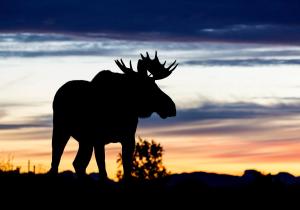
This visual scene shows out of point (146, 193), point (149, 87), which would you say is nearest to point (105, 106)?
point (149, 87)

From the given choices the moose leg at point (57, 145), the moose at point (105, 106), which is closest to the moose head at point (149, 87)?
the moose at point (105, 106)

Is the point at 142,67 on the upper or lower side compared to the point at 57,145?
upper

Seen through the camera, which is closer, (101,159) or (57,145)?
(101,159)

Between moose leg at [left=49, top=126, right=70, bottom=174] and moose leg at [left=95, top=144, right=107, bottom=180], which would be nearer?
moose leg at [left=95, top=144, right=107, bottom=180]

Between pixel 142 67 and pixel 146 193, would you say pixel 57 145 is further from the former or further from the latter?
pixel 146 193

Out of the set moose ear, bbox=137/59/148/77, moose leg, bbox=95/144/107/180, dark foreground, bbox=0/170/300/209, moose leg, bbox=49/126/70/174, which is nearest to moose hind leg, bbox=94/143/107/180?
moose leg, bbox=95/144/107/180

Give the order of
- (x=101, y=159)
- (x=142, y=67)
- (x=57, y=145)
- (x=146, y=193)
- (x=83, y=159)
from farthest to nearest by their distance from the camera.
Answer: (x=57, y=145) → (x=142, y=67) → (x=83, y=159) → (x=101, y=159) → (x=146, y=193)

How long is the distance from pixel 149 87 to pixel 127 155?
222 centimetres

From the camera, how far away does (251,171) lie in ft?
74.2

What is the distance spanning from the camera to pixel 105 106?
2452cm

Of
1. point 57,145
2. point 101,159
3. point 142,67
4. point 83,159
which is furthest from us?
point 57,145

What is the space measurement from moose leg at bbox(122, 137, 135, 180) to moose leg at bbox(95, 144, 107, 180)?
23.6 inches

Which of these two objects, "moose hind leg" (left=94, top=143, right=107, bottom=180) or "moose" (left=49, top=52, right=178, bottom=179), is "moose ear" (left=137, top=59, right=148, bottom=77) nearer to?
"moose" (left=49, top=52, right=178, bottom=179)

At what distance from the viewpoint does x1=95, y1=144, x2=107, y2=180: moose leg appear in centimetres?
2358
